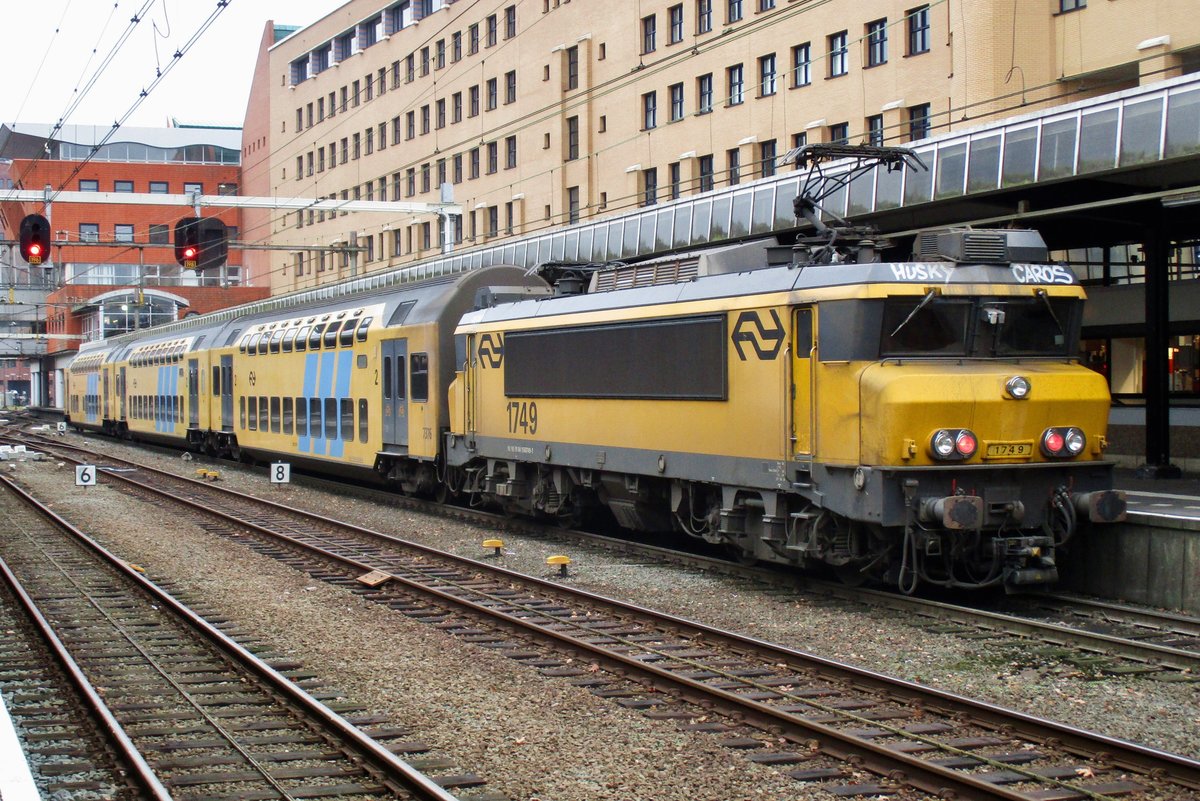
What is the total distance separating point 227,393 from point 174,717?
82.7 ft

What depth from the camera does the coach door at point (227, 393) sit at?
3317 centimetres

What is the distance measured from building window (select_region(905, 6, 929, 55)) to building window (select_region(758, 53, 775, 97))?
5927 mm

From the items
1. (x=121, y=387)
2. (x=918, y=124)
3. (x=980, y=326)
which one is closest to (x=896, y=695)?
(x=980, y=326)

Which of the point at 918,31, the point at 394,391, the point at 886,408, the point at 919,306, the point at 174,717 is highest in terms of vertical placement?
the point at 918,31

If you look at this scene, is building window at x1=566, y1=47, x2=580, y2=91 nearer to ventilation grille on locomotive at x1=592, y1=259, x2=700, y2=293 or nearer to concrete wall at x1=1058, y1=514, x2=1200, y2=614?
ventilation grille on locomotive at x1=592, y1=259, x2=700, y2=293

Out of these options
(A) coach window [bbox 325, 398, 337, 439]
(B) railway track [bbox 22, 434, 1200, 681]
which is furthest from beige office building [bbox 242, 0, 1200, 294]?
(A) coach window [bbox 325, 398, 337, 439]

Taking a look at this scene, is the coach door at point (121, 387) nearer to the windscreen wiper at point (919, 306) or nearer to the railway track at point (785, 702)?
the railway track at point (785, 702)

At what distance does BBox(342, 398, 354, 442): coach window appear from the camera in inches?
986

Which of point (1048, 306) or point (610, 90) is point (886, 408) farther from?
point (610, 90)

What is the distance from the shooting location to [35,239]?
2539 centimetres

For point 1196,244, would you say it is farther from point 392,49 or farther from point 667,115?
point 392,49

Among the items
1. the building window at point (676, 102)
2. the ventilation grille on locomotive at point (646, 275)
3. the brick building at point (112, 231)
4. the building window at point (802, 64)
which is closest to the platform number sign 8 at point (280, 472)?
the ventilation grille on locomotive at point (646, 275)

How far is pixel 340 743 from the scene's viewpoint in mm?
8562

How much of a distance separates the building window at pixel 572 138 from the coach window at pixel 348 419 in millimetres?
29944
